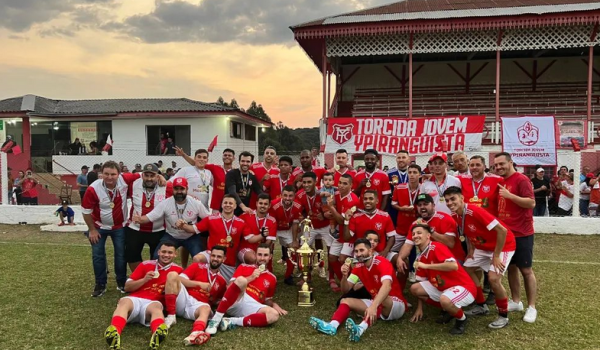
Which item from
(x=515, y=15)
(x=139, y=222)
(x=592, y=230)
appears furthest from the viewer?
(x=515, y=15)

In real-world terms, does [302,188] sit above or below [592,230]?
above

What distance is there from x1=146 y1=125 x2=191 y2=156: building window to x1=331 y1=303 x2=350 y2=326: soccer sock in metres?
17.9

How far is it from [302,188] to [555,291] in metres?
4.06

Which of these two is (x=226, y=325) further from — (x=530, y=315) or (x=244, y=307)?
(x=530, y=315)

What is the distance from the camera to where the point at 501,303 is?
4.89 m

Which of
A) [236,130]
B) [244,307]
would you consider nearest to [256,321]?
[244,307]

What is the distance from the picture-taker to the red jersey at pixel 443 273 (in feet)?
15.7

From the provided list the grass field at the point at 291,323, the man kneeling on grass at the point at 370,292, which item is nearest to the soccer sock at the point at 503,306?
the grass field at the point at 291,323

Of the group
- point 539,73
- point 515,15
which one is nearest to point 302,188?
point 515,15

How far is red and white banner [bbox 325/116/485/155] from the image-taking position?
12945mm

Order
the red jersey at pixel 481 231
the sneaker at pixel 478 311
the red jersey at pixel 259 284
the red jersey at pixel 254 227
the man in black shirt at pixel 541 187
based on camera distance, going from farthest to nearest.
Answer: the man in black shirt at pixel 541 187
the red jersey at pixel 254 227
the sneaker at pixel 478 311
the red jersey at pixel 259 284
the red jersey at pixel 481 231

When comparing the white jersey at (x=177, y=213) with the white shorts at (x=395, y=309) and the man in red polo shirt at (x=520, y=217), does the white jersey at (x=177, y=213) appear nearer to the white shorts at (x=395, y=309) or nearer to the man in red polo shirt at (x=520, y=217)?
the white shorts at (x=395, y=309)

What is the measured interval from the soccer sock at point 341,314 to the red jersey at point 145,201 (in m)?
2.90

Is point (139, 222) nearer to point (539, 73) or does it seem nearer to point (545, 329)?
point (545, 329)
